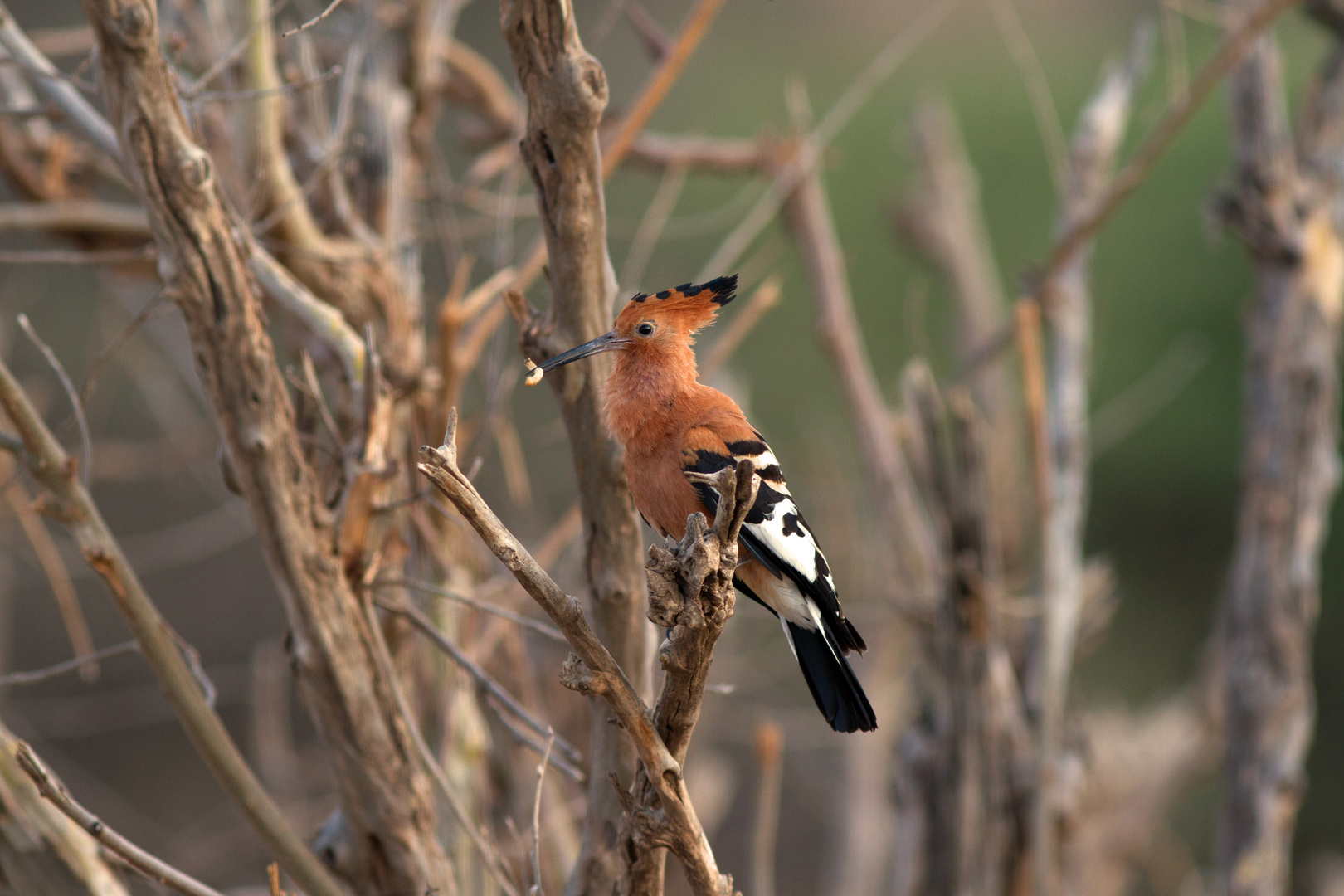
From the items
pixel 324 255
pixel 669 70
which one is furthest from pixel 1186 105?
pixel 324 255

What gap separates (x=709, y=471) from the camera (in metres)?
1.53

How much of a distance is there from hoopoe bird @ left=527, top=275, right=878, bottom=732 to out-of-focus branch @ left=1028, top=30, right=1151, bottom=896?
3.83 ft

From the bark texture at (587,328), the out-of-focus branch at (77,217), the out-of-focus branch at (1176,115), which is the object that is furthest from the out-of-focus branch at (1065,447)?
the out-of-focus branch at (77,217)

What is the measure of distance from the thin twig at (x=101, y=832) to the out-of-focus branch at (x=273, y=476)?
15cm

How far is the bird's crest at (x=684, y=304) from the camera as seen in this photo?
1.61 meters

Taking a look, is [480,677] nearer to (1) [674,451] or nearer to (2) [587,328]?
(1) [674,451]

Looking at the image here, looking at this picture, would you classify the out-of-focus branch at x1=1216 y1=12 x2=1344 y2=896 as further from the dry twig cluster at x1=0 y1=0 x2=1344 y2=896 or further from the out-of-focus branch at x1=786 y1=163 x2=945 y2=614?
the out-of-focus branch at x1=786 y1=163 x2=945 y2=614

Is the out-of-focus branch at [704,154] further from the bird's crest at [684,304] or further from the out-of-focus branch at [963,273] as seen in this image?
the out-of-focus branch at [963,273]

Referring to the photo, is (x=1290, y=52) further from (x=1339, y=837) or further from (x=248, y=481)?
(x=248, y=481)

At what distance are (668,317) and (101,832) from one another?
0.98 meters

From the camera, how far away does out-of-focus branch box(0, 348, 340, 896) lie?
135 cm

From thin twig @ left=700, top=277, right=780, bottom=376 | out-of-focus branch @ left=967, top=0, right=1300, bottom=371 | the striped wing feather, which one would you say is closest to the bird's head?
the striped wing feather

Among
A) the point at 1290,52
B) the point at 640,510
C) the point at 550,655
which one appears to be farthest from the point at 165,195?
the point at 1290,52

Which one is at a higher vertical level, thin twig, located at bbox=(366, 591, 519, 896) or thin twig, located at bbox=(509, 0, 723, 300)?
thin twig, located at bbox=(509, 0, 723, 300)
